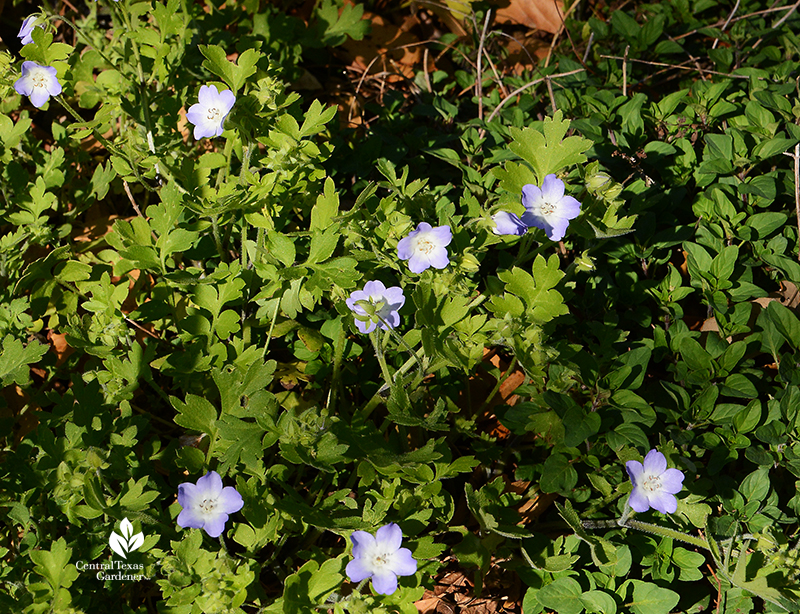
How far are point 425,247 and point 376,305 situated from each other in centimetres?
23

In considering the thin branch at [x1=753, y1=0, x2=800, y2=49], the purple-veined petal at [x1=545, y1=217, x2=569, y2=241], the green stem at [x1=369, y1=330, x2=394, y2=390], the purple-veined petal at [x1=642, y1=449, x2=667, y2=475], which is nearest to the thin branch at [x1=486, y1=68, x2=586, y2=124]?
the thin branch at [x1=753, y1=0, x2=800, y2=49]

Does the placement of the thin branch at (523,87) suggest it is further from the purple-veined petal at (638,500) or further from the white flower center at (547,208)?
the purple-veined petal at (638,500)

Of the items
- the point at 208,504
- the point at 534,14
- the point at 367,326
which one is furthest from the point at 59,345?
the point at 534,14

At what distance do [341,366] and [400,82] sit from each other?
2.04 meters

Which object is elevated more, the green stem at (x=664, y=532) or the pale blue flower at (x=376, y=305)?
the pale blue flower at (x=376, y=305)

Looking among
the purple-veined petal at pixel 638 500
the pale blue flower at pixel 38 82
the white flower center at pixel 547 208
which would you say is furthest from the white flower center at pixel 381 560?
the pale blue flower at pixel 38 82

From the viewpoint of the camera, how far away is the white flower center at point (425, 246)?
2012mm

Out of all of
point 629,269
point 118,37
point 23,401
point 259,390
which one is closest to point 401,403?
point 259,390

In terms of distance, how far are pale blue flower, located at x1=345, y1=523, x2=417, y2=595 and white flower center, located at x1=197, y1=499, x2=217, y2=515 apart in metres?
0.40

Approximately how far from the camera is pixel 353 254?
2170 mm

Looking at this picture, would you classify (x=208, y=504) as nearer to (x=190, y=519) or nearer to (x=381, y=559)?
(x=190, y=519)

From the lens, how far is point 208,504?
191 cm

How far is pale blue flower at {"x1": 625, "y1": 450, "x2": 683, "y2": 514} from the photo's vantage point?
1.97 meters

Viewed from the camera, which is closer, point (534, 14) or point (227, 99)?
point (227, 99)
